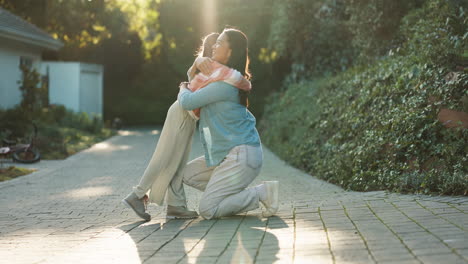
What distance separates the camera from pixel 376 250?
4465mm

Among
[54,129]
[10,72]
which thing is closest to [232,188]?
[54,129]

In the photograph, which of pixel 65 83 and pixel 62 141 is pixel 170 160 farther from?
pixel 65 83

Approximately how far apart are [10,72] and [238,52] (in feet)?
52.8

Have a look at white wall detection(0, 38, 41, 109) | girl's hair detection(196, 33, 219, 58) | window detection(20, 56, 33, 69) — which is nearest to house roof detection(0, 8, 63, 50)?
white wall detection(0, 38, 41, 109)

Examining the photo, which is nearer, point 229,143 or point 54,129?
point 229,143

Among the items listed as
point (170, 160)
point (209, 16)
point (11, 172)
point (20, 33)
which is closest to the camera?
point (170, 160)

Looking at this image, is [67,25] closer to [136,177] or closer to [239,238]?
[136,177]

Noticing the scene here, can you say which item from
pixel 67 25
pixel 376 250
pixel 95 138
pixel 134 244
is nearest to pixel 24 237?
pixel 134 244

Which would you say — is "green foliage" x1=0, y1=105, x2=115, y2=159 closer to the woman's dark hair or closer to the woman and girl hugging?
the woman and girl hugging

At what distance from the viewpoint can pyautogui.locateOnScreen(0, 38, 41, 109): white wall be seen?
19.8 metres

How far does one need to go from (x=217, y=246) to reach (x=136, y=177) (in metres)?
6.87

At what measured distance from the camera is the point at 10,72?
20453mm

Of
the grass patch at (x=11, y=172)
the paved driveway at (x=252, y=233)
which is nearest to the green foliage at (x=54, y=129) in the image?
the grass patch at (x=11, y=172)

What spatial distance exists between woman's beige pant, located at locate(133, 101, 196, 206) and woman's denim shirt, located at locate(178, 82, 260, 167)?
0.22 m
